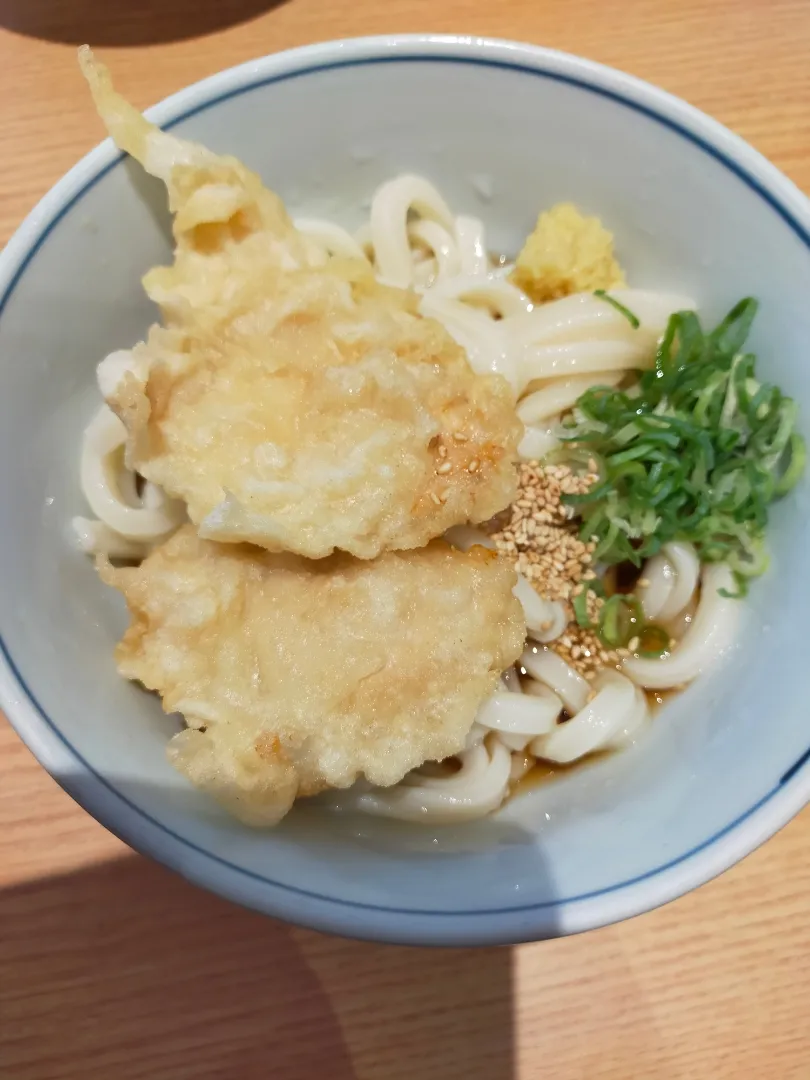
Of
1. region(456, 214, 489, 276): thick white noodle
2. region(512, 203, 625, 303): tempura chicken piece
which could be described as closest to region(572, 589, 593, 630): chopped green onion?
region(512, 203, 625, 303): tempura chicken piece

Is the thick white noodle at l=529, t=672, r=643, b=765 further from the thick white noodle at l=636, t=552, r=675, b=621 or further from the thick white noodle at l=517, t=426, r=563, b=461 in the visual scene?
the thick white noodle at l=517, t=426, r=563, b=461

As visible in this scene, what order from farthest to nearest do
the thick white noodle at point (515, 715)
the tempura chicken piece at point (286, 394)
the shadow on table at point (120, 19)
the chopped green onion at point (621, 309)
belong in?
the shadow on table at point (120, 19), the chopped green onion at point (621, 309), the thick white noodle at point (515, 715), the tempura chicken piece at point (286, 394)

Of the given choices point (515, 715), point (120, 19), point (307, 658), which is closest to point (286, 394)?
point (307, 658)

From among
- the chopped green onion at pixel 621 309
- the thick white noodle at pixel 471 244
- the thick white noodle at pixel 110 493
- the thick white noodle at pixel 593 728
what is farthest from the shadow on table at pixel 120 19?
the thick white noodle at pixel 593 728

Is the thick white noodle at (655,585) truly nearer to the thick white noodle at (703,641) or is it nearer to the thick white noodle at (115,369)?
the thick white noodle at (703,641)

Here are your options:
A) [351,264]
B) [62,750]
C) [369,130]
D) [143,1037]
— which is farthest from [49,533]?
[369,130]

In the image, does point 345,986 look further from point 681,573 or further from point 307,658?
point 681,573

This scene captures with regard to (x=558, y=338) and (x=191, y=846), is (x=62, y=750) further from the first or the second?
(x=558, y=338)

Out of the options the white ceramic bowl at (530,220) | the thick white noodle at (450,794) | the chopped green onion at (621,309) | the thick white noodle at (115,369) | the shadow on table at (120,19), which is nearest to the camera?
the white ceramic bowl at (530,220)
